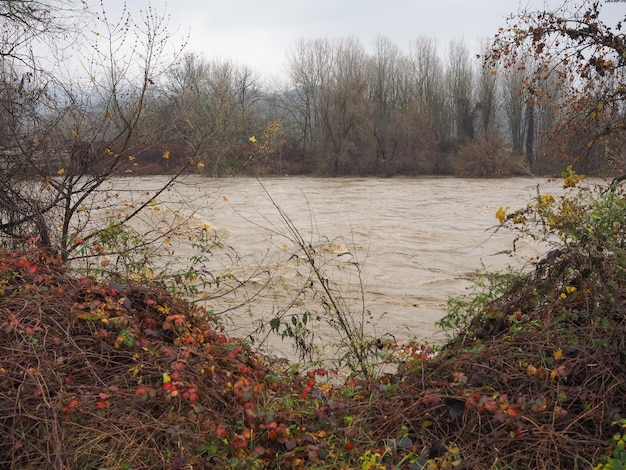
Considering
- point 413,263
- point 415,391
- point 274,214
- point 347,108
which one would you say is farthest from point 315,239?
point 347,108

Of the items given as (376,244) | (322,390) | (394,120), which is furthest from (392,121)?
(322,390)

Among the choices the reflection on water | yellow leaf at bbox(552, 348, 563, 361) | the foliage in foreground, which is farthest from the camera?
the reflection on water

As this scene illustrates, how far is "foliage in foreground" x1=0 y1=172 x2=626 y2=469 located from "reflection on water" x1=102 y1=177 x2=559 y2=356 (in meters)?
1.10

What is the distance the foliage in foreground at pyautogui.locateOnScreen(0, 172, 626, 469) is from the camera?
134 inches

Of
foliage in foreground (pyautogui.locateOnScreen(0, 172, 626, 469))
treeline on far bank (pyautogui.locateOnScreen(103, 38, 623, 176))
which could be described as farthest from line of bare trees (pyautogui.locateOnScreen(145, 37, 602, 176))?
foliage in foreground (pyautogui.locateOnScreen(0, 172, 626, 469))

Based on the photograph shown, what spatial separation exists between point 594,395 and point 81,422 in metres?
2.87

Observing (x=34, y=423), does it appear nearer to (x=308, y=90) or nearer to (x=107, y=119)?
(x=107, y=119)

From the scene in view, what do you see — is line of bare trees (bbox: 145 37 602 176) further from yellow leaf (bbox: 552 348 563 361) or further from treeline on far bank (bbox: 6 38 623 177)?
yellow leaf (bbox: 552 348 563 361)

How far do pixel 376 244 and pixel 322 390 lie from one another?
11.0 m

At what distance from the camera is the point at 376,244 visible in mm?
15562

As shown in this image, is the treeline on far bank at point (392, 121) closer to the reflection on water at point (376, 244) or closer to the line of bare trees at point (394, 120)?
the line of bare trees at point (394, 120)

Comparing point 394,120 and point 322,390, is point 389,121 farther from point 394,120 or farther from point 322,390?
point 322,390

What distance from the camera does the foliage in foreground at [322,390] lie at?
11.2ft

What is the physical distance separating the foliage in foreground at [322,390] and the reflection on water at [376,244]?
1.10 meters
